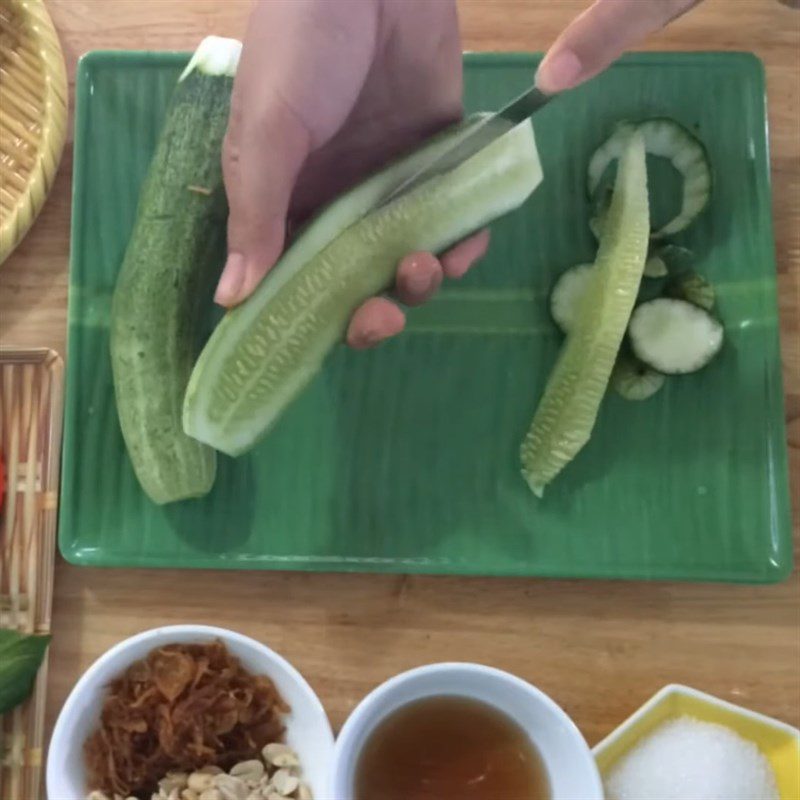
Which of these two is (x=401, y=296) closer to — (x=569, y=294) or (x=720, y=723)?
(x=569, y=294)

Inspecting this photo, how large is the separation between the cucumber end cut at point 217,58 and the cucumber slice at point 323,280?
20cm

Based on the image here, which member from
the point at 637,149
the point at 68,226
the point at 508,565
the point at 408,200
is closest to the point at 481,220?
the point at 408,200

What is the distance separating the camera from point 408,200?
908 mm

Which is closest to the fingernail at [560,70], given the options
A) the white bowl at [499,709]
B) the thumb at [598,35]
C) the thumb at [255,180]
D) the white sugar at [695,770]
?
the thumb at [598,35]

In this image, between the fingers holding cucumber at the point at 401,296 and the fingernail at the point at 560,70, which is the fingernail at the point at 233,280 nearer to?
the fingers holding cucumber at the point at 401,296

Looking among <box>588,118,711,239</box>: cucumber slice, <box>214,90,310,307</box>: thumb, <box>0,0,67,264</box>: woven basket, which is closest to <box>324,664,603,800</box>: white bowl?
<box>214,90,310,307</box>: thumb

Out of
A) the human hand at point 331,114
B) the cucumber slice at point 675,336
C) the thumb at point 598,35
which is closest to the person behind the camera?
the thumb at point 598,35

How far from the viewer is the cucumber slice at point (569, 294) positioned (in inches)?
39.1

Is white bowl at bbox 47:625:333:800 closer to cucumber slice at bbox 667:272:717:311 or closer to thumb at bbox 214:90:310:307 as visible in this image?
thumb at bbox 214:90:310:307

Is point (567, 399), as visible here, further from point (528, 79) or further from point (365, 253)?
point (528, 79)

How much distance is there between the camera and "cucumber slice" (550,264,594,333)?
99cm

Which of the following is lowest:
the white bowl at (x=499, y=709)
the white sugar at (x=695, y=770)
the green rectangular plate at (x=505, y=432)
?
the white sugar at (x=695, y=770)

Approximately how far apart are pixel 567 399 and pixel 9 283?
0.64 metres

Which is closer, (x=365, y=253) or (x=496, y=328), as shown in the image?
(x=365, y=253)
